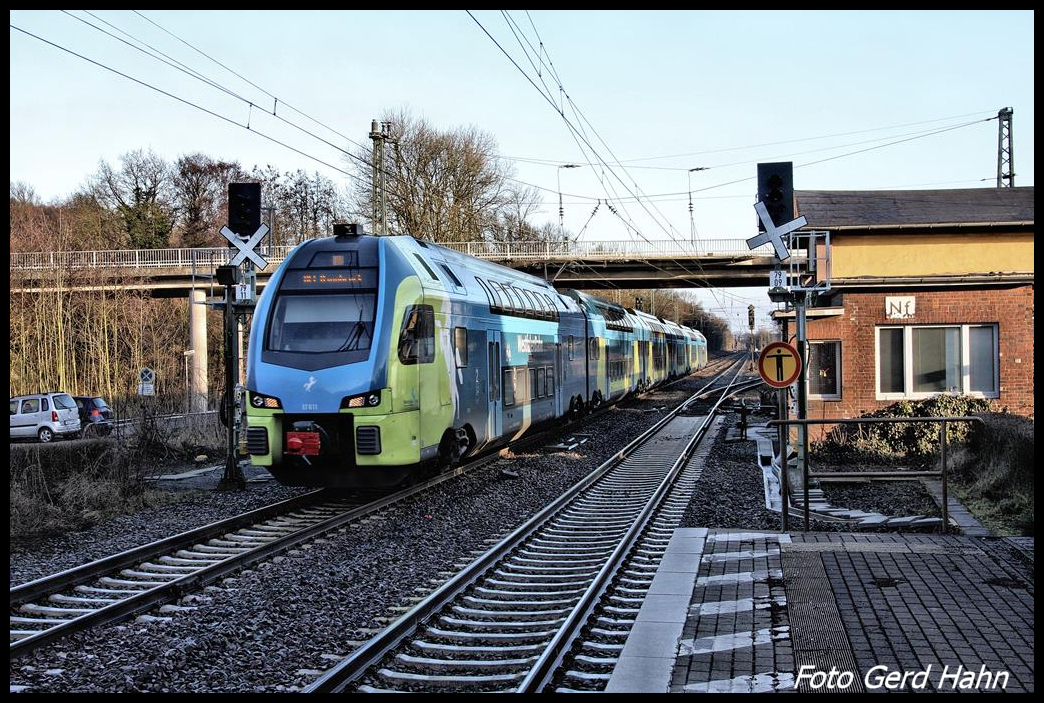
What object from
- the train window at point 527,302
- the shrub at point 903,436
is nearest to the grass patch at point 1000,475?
the shrub at point 903,436

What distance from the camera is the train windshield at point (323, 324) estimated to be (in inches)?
462

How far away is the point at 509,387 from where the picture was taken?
55.3ft

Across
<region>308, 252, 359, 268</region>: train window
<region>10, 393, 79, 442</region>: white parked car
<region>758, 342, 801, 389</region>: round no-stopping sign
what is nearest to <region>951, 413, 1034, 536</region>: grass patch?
<region>758, 342, 801, 389</region>: round no-stopping sign

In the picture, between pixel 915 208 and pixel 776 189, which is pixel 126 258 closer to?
pixel 915 208

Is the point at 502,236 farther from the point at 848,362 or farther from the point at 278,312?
the point at 278,312

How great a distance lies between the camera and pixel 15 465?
1288 cm

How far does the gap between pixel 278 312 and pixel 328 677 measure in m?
7.28

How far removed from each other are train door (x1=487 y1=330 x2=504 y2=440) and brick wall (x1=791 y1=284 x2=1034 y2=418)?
6483 mm

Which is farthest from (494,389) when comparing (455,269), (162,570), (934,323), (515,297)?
(934,323)

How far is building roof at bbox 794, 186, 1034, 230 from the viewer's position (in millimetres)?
20062

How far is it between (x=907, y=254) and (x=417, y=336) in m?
12.6

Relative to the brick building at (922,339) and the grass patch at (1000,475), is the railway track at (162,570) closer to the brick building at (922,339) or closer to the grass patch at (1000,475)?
the grass patch at (1000,475)

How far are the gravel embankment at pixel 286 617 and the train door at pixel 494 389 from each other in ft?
9.94

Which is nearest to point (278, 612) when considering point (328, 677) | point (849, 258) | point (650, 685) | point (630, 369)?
point (328, 677)
